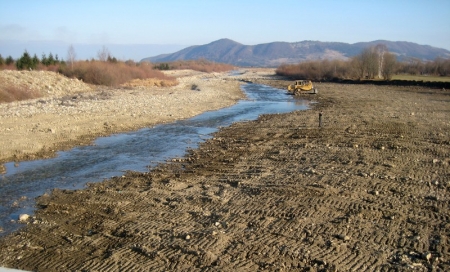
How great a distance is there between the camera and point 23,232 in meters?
8.12

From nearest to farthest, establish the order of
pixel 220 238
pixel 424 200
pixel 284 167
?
pixel 220 238 < pixel 424 200 < pixel 284 167

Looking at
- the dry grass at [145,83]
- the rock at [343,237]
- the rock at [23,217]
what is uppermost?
the dry grass at [145,83]

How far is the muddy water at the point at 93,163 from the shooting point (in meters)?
10.5

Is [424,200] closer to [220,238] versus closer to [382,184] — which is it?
[382,184]

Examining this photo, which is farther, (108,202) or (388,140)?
(388,140)

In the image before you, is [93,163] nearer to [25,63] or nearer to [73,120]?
[73,120]

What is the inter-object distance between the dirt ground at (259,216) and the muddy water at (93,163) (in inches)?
28.5

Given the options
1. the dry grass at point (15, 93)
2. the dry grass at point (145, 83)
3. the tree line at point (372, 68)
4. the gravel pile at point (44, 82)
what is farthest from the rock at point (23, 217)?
the tree line at point (372, 68)

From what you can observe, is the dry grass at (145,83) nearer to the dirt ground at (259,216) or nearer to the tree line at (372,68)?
the tree line at (372,68)

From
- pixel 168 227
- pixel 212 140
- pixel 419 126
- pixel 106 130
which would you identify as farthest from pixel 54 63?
pixel 168 227

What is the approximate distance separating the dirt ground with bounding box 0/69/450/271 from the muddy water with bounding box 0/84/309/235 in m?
0.72

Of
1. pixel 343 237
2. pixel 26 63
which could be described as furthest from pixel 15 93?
pixel 343 237

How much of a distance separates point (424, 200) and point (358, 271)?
157 inches

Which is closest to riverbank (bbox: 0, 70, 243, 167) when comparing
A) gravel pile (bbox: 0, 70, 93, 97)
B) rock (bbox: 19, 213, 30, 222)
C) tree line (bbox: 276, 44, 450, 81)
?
rock (bbox: 19, 213, 30, 222)
